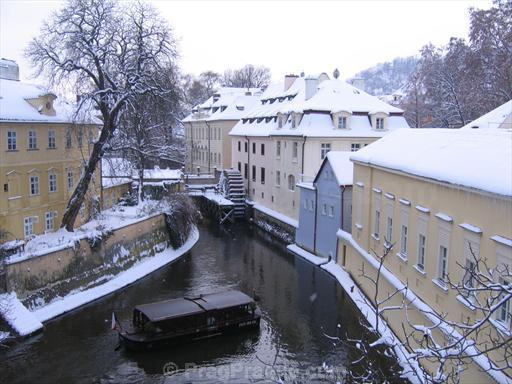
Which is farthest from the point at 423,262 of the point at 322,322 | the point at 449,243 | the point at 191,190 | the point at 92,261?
the point at 191,190

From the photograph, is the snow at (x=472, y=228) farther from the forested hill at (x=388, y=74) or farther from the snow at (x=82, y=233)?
the forested hill at (x=388, y=74)

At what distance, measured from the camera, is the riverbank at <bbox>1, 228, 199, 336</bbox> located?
1555 centimetres

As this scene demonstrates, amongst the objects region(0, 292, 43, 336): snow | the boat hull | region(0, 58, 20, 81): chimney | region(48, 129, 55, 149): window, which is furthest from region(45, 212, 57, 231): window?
the boat hull

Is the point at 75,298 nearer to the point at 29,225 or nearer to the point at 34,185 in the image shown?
the point at 29,225

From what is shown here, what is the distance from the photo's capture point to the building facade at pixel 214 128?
47.3 metres

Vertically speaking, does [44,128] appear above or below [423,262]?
above

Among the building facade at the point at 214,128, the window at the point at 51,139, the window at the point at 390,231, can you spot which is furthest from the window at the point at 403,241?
the building facade at the point at 214,128

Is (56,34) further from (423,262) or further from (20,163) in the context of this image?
(423,262)

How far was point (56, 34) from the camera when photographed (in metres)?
20.8

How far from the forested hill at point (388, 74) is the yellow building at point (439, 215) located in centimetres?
11621

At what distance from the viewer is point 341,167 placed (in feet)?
76.6

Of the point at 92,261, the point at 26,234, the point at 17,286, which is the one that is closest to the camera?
the point at 17,286

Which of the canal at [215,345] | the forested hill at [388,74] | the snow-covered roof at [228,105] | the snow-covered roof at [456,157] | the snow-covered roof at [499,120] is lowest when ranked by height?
the canal at [215,345]

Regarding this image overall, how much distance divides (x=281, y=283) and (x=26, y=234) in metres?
10.5
